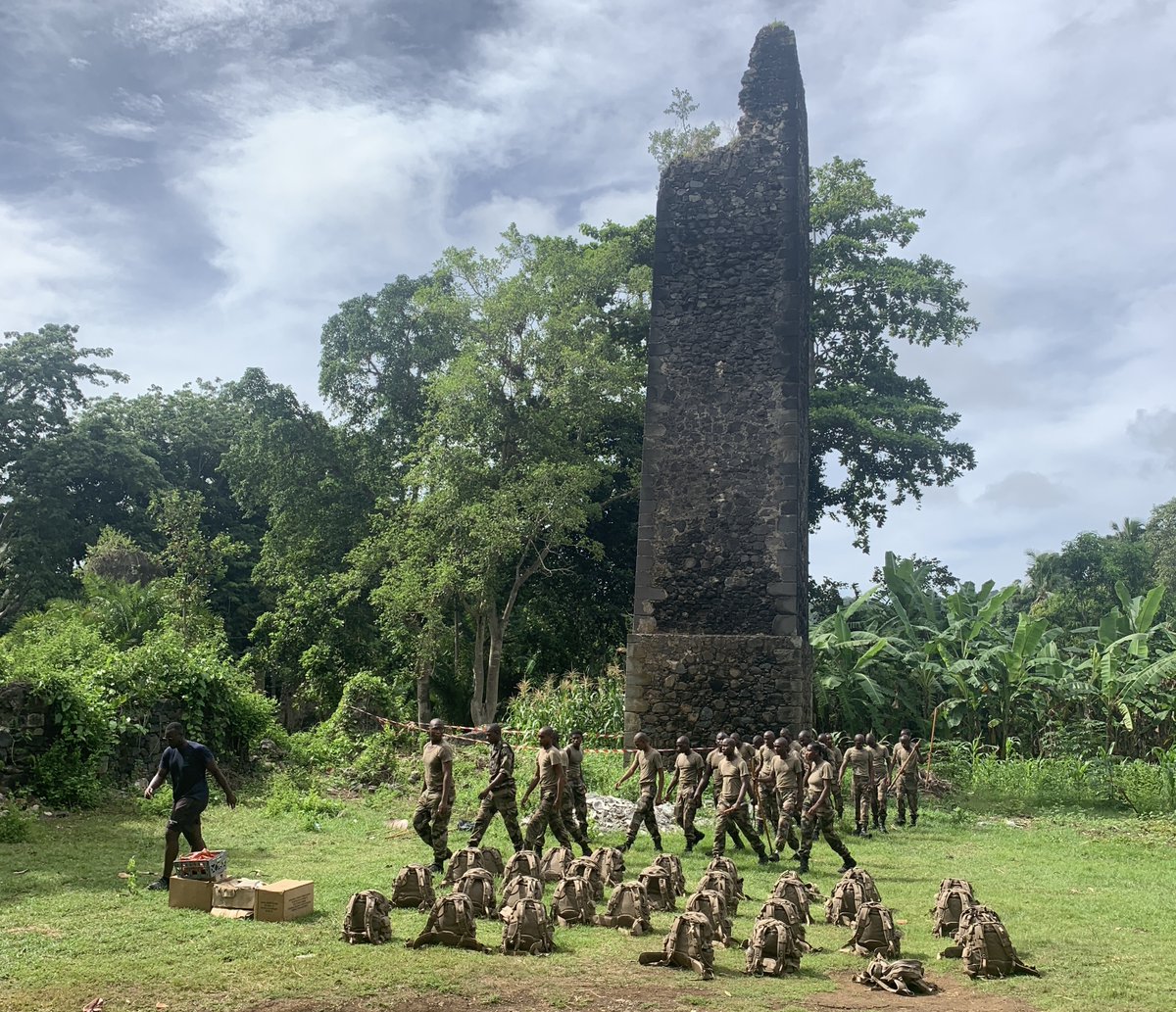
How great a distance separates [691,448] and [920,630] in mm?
7373

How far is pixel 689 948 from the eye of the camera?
7.41 m

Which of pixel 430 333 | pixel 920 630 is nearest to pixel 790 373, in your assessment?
pixel 920 630

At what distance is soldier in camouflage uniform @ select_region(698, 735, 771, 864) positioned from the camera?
1181 cm

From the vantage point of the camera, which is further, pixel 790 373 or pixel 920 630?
pixel 920 630

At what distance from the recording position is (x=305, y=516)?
27953mm

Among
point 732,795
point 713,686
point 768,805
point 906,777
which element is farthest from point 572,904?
point 713,686

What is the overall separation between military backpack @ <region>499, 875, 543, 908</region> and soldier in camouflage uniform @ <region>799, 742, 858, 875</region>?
3876mm

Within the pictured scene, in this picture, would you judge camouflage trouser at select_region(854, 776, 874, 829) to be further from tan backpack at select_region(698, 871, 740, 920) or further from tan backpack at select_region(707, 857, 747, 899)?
tan backpack at select_region(698, 871, 740, 920)

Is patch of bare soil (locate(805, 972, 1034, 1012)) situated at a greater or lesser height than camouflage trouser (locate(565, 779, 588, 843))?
lesser

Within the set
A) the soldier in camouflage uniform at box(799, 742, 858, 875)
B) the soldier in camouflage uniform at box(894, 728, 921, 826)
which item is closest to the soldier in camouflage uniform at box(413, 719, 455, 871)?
the soldier in camouflage uniform at box(799, 742, 858, 875)

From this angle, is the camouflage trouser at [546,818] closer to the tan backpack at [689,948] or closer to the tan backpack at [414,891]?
the tan backpack at [414,891]

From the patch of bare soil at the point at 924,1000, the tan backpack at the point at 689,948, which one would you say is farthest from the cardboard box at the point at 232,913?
the patch of bare soil at the point at 924,1000

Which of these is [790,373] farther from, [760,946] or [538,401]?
[760,946]

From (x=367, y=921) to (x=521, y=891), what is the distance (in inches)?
48.1
